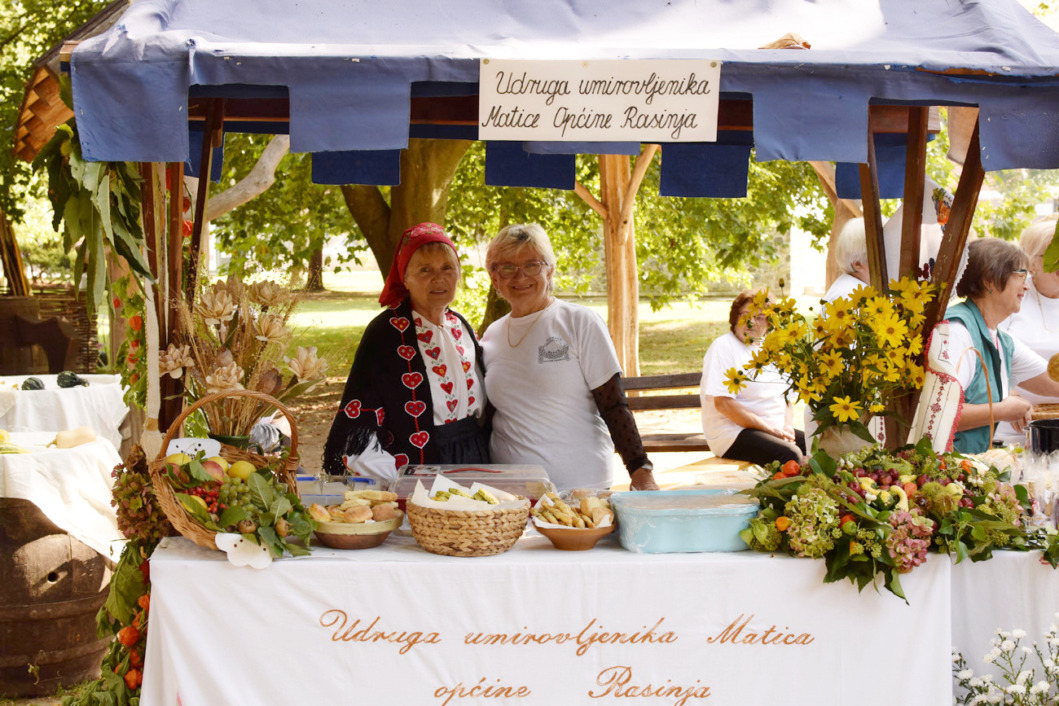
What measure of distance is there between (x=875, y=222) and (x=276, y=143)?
4.95 meters

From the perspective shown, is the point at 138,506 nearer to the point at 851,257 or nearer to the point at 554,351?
the point at 554,351

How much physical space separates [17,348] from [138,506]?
7804 millimetres

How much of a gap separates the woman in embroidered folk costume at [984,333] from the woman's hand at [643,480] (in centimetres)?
105

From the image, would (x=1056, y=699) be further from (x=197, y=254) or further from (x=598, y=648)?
→ (x=197, y=254)

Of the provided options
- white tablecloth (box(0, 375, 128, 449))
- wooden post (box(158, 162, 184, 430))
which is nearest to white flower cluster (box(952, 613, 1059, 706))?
wooden post (box(158, 162, 184, 430))

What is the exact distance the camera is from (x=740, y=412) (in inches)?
203

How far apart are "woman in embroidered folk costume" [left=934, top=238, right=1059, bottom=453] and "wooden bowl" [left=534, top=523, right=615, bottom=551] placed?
146 centimetres

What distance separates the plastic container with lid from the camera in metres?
2.99

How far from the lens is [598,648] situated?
2529 mm

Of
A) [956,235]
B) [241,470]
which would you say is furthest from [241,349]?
[956,235]

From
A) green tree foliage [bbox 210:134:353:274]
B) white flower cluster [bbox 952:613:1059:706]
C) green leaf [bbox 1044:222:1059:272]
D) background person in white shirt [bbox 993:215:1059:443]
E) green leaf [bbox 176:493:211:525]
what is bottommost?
white flower cluster [bbox 952:613:1059:706]

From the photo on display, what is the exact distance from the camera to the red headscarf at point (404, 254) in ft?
11.6

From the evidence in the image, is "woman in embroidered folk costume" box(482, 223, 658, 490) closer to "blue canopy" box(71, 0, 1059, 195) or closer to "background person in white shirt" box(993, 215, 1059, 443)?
"blue canopy" box(71, 0, 1059, 195)

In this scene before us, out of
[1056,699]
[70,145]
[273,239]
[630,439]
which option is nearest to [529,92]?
[70,145]
